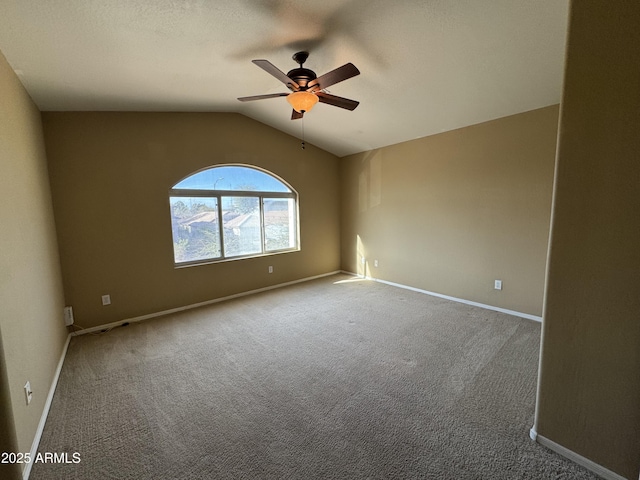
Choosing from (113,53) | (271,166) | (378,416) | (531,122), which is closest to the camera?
(378,416)

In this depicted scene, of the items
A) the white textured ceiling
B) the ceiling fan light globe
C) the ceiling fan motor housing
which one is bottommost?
the ceiling fan light globe

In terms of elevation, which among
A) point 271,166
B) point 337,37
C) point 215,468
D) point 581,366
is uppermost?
point 337,37

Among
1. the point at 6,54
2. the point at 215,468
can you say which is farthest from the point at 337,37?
the point at 215,468

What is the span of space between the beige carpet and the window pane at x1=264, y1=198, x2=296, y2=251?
1820 millimetres

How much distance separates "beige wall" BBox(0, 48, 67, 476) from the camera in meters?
1.46

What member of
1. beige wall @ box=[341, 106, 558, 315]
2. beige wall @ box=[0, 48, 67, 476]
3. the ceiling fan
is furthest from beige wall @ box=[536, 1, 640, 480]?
beige wall @ box=[0, 48, 67, 476]

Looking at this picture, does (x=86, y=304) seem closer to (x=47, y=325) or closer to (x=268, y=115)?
(x=47, y=325)

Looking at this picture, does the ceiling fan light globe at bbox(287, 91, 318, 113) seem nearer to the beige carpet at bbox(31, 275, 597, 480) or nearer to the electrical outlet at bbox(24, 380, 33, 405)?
the beige carpet at bbox(31, 275, 597, 480)

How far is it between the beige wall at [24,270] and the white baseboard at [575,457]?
283 centimetres

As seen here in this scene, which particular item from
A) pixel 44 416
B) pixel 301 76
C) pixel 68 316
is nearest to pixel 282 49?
pixel 301 76

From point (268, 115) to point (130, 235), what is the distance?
2598 millimetres

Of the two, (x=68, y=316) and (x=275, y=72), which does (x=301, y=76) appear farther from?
(x=68, y=316)

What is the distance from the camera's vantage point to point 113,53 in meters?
2.08

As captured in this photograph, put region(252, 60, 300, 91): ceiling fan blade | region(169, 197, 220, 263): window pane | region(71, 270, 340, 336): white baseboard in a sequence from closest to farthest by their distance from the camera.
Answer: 1. region(252, 60, 300, 91): ceiling fan blade
2. region(71, 270, 340, 336): white baseboard
3. region(169, 197, 220, 263): window pane
